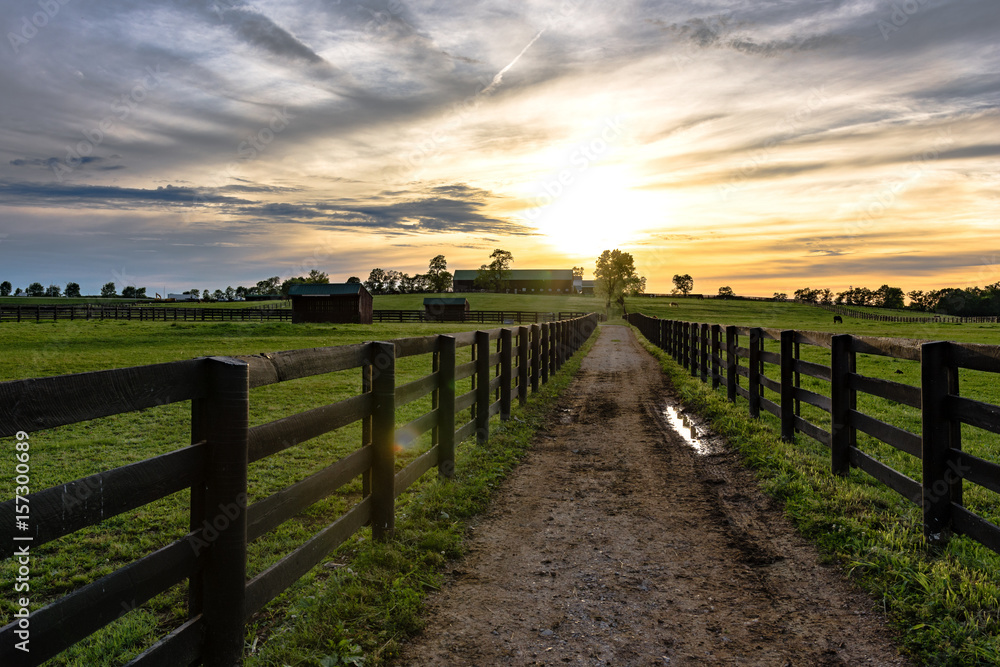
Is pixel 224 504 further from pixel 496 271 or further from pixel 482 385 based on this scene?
pixel 496 271

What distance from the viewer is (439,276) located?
168625 millimetres

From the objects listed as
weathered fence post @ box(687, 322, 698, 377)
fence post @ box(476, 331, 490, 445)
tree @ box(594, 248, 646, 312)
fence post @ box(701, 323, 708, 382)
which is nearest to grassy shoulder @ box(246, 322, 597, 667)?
fence post @ box(476, 331, 490, 445)

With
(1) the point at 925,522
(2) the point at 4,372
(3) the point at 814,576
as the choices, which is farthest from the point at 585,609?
(2) the point at 4,372

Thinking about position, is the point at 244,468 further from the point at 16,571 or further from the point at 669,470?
the point at 669,470

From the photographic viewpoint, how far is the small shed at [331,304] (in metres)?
61.0

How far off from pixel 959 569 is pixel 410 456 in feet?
18.4

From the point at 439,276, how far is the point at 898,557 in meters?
166

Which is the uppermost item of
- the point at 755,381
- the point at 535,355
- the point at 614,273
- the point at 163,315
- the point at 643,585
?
the point at 614,273

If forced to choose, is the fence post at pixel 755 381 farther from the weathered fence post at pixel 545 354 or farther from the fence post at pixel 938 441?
the weathered fence post at pixel 545 354

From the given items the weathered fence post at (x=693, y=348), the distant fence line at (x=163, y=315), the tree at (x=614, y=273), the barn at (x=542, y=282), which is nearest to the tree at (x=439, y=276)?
the barn at (x=542, y=282)

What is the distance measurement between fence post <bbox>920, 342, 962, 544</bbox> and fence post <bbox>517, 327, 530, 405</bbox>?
23.2 ft

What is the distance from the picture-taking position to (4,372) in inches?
638

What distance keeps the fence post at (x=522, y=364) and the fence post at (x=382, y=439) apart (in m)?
6.46

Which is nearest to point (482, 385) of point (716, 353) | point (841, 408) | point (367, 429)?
point (367, 429)
